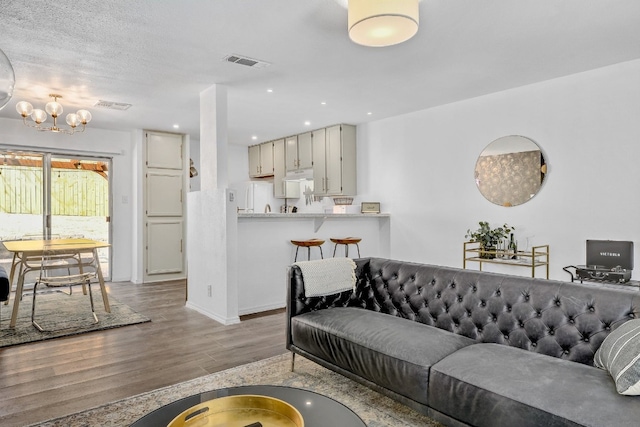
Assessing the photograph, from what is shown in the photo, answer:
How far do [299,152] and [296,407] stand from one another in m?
5.91

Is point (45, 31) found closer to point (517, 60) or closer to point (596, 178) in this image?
point (517, 60)

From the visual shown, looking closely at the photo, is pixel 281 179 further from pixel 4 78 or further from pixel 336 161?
pixel 4 78

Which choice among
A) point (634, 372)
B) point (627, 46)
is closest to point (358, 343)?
point (634, 372)

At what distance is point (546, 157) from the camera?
14.1ft

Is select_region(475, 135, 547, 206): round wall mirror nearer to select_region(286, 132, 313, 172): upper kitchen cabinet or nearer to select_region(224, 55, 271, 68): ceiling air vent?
select_region(224, 55, 271, 68): ceiling air vent

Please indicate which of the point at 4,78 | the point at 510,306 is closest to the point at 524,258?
the point at 510,306

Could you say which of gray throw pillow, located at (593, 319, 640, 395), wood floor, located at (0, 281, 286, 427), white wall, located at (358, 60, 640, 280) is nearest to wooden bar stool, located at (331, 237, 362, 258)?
white wall, located at (358, 60, 640, 280)

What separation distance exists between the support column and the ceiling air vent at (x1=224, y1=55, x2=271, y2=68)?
2.41ft

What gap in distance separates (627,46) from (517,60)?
0.82 metres

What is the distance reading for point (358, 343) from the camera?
7.44ft

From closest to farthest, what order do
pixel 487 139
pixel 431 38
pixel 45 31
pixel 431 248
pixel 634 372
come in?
pixel 634 372, pixel 45 31, pixel 431 38, pixel 487 139, pixel 431 248

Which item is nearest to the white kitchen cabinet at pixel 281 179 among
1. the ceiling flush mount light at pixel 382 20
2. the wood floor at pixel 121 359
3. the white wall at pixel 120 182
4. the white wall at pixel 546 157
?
the white wall at pixel 546 157

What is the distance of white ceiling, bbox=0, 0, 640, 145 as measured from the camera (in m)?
2.71

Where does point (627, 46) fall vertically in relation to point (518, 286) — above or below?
above
